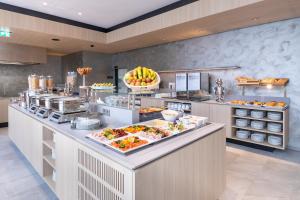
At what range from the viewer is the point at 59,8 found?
425 centimetres

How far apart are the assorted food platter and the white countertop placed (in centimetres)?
3

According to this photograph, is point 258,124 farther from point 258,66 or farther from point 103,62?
point 103,62

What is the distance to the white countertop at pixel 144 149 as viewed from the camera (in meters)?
1.23

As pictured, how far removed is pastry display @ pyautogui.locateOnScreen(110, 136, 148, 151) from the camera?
138 cm

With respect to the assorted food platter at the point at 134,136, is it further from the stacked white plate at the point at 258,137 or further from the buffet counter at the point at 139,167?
the stacked white plate at the point at 258,137

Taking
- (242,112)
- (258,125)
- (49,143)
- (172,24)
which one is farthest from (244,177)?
(172,24)

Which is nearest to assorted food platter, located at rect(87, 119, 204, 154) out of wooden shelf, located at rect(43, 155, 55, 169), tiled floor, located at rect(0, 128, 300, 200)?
wooden shelf, located at rect(43, 155, 55, 169)

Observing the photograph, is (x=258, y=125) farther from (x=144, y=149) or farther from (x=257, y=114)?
(x=144, y=149)

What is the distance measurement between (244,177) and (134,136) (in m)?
1.99

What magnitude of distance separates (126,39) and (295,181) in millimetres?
4708

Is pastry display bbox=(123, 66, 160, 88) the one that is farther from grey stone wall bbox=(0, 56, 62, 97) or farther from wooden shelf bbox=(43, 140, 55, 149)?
grey stone wall bbox=(0, 56, 62, 97)

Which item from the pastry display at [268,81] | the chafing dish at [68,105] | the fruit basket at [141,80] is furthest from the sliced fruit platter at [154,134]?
the pastry display at [268,81]

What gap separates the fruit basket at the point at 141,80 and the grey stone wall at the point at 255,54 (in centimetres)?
294

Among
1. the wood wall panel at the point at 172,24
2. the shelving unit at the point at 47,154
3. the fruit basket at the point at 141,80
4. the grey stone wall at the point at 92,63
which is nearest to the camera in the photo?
the fruit basket at the point at 141,80
